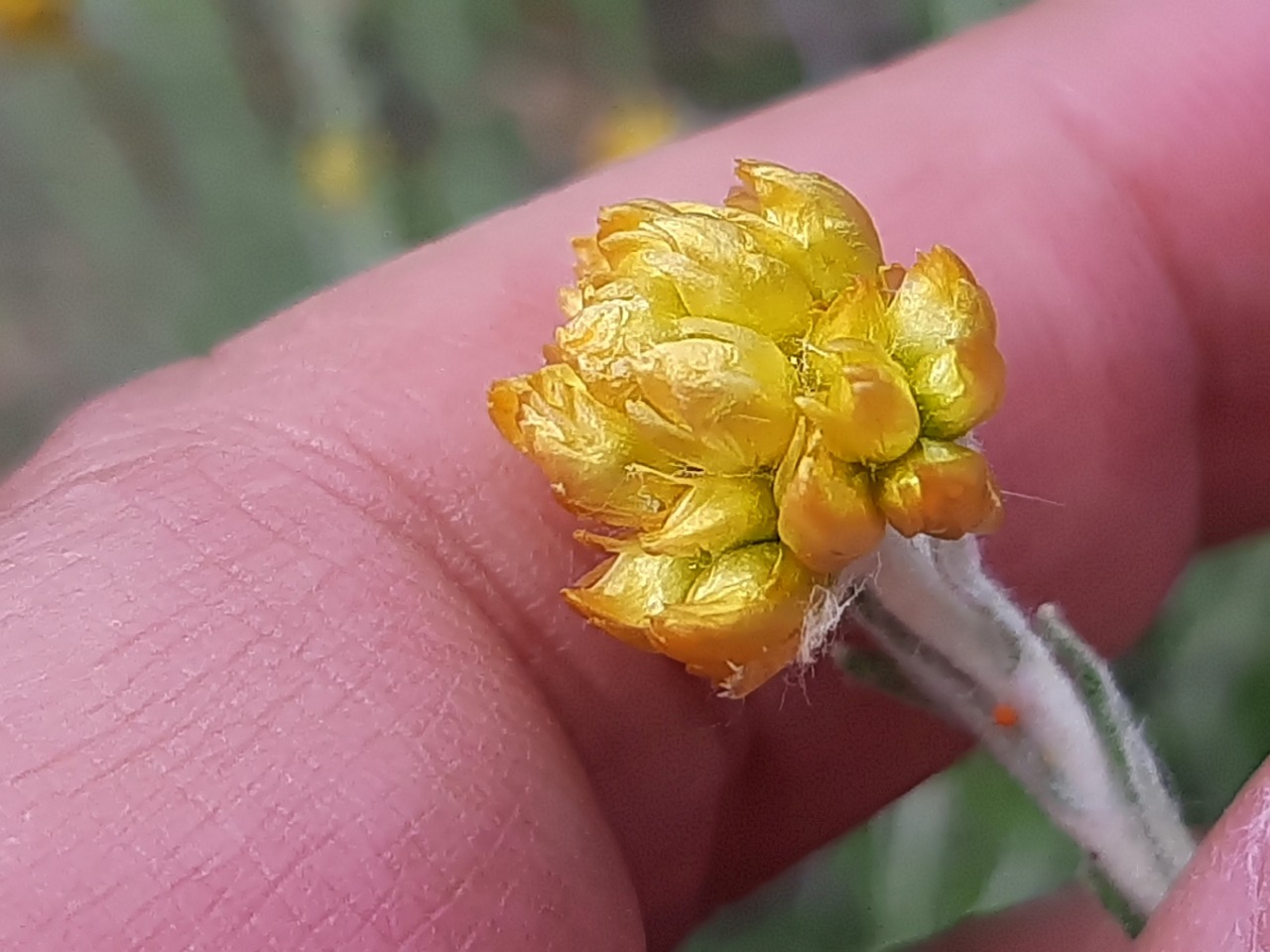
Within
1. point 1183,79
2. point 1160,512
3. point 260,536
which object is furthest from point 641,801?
point 1183,79

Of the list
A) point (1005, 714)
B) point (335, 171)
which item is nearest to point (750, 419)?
point (1005, 714)

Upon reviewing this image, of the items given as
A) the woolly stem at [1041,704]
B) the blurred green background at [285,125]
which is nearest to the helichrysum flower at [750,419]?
the woolly stem at [1041,704]

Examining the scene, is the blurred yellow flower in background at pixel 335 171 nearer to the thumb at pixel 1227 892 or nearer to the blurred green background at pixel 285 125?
the blurred green background at pixel 285 125

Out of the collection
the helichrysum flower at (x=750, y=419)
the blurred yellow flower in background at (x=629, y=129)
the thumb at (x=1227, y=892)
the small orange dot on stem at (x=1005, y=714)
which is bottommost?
the thumb at (x=1227, y=892)

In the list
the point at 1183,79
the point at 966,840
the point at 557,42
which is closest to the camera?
the point at 1183,79

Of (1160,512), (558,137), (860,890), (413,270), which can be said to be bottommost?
(860,890)

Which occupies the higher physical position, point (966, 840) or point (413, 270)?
point (413, 270)

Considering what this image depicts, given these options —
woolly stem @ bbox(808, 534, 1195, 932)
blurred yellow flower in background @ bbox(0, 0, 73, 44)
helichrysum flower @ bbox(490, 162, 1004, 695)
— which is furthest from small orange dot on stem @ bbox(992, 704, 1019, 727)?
blurred yellow flower in background @ bbox(0, 0, 73, 44)

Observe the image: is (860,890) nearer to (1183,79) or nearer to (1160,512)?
(1160,512)
